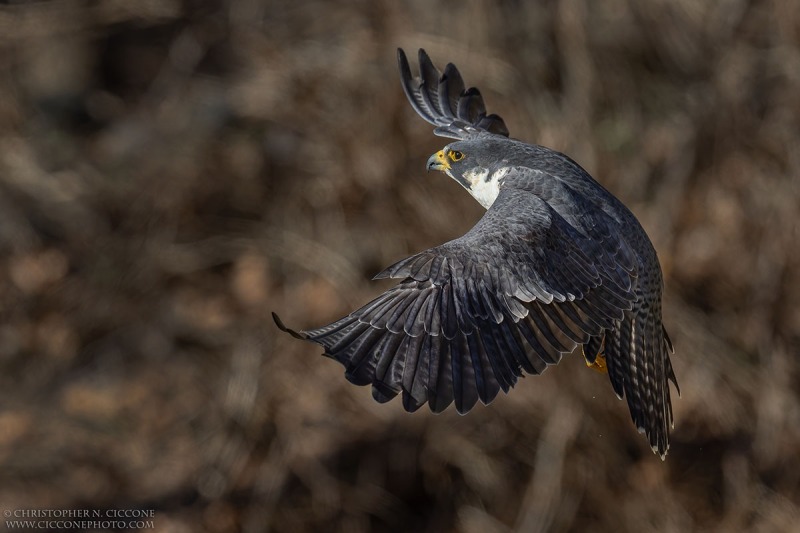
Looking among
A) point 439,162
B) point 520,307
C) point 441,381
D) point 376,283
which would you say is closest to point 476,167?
point 439,162

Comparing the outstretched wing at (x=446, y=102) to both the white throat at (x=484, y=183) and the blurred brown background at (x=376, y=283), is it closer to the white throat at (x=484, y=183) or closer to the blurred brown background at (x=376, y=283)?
the white throat at (x=484, y=183)

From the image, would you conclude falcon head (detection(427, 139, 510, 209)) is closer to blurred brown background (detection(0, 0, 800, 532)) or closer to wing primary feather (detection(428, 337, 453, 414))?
wing primary feather (detection(428, 337, 453, 414))

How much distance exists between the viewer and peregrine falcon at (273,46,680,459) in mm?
4570

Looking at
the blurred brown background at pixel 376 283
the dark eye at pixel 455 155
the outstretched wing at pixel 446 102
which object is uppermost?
the dark eye at pixel 455 155

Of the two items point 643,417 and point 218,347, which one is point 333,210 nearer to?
point 218,347

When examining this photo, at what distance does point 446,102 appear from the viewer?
683cm

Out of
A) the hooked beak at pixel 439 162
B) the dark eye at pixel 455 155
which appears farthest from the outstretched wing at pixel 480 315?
the hooked beak at pixel 439 162

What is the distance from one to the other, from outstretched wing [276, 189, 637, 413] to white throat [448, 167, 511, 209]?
609 millimetres

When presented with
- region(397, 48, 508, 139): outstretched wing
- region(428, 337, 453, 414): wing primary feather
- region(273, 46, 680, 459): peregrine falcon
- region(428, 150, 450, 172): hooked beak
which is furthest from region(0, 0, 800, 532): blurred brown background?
region(428, 337, 453, 414): wing primary feather

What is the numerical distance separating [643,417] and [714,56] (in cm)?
552

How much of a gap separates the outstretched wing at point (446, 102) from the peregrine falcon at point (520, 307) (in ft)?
3.21

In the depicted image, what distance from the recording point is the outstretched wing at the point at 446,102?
6.70m

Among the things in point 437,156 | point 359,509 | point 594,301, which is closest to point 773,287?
point 359,509

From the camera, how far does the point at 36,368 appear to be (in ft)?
35.3
